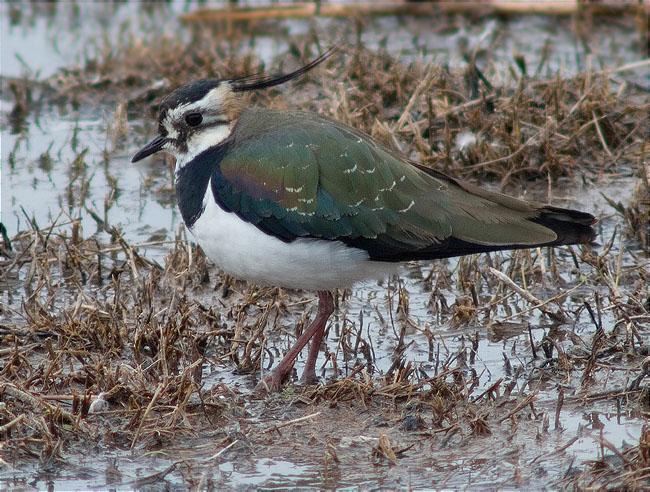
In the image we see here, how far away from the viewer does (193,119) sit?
5656mm

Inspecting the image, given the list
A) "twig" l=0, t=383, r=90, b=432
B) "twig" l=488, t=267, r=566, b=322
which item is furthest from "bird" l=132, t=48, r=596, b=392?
"twig" l=0, t=383, r=90, b=432

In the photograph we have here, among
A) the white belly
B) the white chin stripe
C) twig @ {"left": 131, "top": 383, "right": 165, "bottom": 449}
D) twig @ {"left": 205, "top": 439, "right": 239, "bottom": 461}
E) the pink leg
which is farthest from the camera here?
the white chin stripe

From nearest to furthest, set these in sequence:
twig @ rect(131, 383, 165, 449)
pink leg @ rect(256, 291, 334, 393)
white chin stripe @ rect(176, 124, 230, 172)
Result: twig @ rect(131, 383, 165, 449) → pink leg @ rect(256, 291, 334, 393) → white chin stripe @ rect(176, 124, 230, 172)

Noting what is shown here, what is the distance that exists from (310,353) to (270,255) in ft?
1.93

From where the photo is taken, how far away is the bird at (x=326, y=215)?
207 inches

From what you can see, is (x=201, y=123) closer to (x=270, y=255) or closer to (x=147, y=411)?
(x=270, y=255)

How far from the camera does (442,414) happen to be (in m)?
4.76

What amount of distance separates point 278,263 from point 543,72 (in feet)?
17.2

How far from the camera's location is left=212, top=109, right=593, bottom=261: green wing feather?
17.3ft

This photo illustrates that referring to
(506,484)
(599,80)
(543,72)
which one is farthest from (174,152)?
(543,72)

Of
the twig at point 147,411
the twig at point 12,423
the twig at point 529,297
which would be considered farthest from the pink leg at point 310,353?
the twig at point 12,423

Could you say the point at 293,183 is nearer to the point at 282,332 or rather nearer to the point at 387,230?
the point at 387,230

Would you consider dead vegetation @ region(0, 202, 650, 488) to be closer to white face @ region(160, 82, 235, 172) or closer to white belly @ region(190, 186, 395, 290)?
white belly @ region(190, 186, 395, 290)

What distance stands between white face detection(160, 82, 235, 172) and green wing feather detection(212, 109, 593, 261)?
0.75ft
